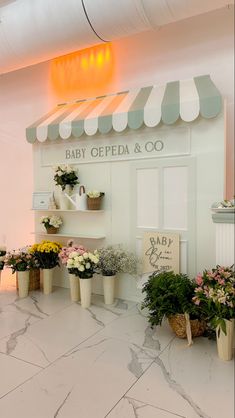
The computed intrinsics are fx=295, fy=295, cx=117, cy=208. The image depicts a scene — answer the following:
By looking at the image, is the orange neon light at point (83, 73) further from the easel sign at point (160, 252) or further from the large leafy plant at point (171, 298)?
the large leafy plant at point (171, 298)

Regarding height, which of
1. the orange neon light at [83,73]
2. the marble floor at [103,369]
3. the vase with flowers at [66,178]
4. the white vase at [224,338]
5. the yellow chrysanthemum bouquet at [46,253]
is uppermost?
the orange neon light at [83,73]

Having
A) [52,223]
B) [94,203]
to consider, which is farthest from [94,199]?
[52,223]

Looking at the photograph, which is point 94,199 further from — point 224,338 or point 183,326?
point 224,338

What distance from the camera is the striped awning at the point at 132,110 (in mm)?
2148

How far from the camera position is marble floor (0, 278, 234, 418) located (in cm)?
127

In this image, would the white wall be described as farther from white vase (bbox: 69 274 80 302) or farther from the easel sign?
the easel sign

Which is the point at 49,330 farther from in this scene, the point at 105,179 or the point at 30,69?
the point at 30,69

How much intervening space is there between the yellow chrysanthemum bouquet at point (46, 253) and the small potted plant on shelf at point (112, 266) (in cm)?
51

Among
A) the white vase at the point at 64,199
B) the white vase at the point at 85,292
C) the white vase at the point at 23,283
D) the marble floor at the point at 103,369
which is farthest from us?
the white vase at the point at 64,199

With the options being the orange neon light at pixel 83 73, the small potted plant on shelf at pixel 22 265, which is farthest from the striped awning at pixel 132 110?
the small potted plant on shelf at pixel 22 265

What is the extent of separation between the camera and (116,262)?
2.53 meters

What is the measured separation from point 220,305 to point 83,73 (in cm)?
258

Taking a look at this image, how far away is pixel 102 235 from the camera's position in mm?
2770

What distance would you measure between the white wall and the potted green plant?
1552mm
